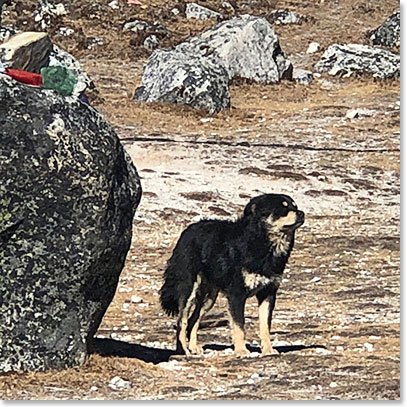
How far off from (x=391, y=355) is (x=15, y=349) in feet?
7.93

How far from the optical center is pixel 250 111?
20234mm

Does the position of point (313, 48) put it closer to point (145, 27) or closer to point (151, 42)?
point (151, 42)

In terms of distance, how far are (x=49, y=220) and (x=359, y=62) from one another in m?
17.3

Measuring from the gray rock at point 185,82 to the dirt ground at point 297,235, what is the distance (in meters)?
0.29

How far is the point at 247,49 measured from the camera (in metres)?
22.8

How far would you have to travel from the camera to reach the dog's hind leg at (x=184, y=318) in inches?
307

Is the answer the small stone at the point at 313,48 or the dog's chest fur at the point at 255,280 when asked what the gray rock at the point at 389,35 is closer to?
the small stone at the point at 313,48

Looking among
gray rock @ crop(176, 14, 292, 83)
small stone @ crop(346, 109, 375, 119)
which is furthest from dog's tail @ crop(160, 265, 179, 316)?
gray rock @ crop(176, 14, 292, 83)

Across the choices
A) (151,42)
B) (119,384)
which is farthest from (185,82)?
(119,384)

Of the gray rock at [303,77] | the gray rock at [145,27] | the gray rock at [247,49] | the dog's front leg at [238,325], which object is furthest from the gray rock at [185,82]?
the dog's front leg at [238,325]

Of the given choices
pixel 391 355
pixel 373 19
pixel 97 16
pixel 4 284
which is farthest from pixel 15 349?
pixel 373 19

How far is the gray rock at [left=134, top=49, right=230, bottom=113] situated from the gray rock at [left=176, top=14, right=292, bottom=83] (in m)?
1.39

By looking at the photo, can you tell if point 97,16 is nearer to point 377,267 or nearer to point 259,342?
point 377,267

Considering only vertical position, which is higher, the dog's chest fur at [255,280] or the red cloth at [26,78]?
the red cloth at [26,78]
